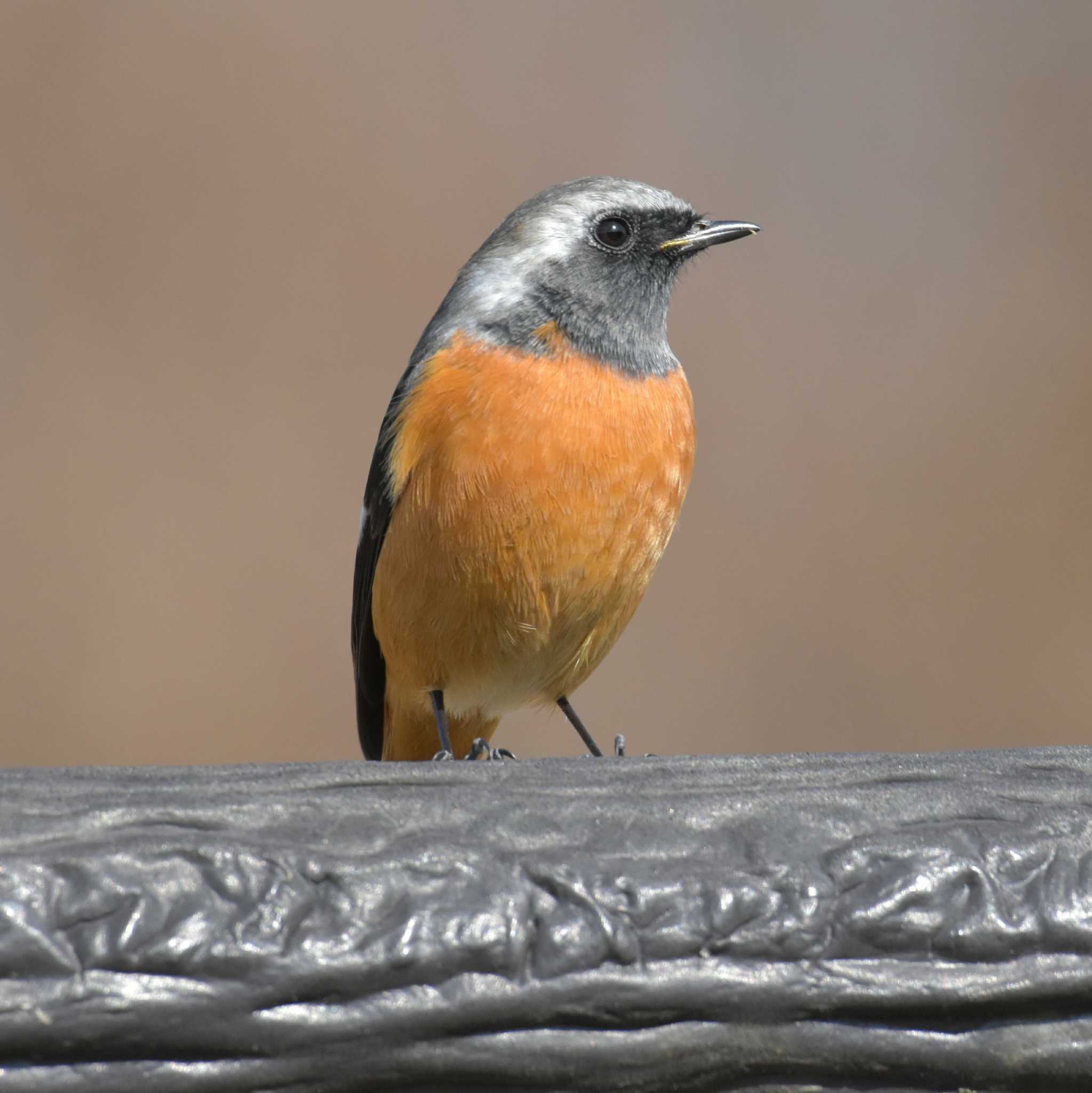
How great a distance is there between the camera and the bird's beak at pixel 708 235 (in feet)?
10.4

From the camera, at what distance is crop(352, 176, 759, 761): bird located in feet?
8.93

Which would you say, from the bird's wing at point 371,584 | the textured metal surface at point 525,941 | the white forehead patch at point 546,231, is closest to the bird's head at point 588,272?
the white forehead patch at point 546,231

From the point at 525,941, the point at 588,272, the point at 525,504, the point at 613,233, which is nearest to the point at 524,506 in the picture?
the point at 525,504

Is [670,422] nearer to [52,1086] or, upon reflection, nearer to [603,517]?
[603,517]

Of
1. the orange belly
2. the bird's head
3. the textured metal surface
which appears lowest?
the textured metal surface

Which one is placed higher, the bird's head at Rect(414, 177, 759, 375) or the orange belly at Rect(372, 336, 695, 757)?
the bird's head at Rect(414, 177, 759, 375)

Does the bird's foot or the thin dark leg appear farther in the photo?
the thin dark leg

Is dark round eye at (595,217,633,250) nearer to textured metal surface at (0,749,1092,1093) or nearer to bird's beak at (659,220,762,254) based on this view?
bird's beak at (659,220,762,254)

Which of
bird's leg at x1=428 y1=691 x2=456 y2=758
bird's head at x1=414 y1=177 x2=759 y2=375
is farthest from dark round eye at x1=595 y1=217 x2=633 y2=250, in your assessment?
bird's leg at x1=428 y1=691 x2=456 y2=758

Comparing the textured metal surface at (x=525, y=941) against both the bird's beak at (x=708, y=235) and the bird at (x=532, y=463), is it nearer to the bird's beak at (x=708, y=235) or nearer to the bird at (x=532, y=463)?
the bird at (x=532, y=463)

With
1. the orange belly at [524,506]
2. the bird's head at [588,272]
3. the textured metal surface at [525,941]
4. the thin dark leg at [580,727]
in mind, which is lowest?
the textured metal surface at [525,941]

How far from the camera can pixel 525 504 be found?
8.84ft

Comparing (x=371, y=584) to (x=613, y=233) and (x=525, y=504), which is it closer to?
(x=525, y=504)

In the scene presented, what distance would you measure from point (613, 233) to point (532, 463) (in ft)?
2.38
